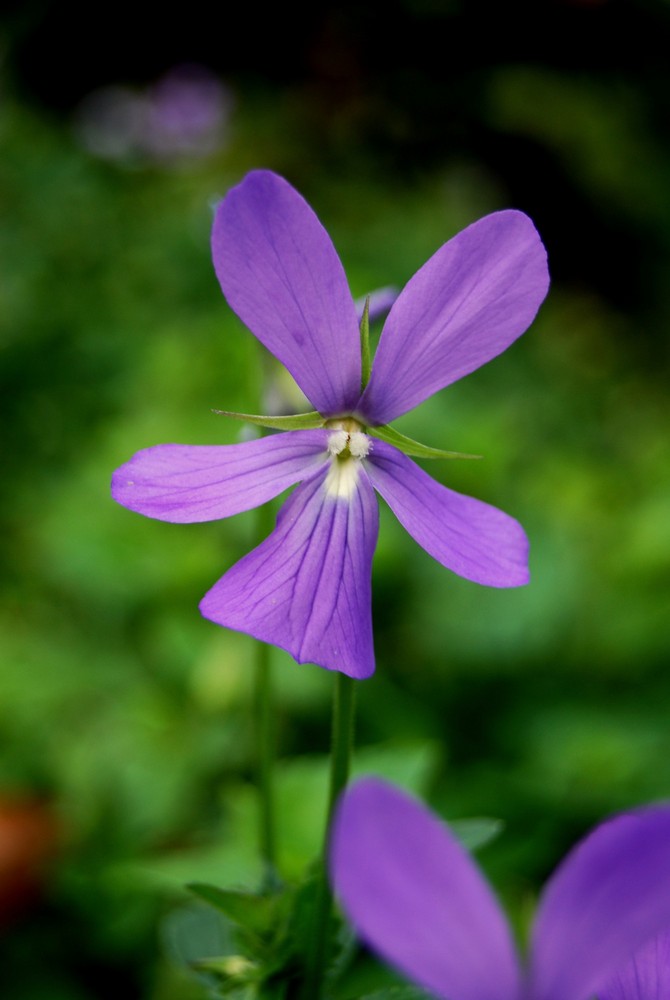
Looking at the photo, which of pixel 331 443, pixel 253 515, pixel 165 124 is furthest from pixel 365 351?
pixel 165 124

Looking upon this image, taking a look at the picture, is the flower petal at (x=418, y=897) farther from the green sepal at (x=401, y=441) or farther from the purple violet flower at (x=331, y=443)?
the green sepal at (x=401, y=441)

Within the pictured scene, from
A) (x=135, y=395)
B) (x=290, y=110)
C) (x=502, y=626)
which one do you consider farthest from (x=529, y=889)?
(x=290, y=110)

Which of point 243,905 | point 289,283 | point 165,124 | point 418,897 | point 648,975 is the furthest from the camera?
point 165,124

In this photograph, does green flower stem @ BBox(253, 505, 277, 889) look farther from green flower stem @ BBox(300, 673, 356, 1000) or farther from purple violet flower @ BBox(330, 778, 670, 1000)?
purple violet flower @ BBox(330, 778, 670, 1000)

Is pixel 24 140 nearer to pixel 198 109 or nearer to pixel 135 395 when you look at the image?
pixel 198 109

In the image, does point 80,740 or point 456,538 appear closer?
point 456,538

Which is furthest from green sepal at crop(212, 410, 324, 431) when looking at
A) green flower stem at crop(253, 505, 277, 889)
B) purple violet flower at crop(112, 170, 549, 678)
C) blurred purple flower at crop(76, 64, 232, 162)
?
blurred purple flower at crop(76, 64, 232, 162)

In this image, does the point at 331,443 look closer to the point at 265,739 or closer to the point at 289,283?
the point at 289,283
